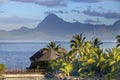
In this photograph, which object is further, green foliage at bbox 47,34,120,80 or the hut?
the hut

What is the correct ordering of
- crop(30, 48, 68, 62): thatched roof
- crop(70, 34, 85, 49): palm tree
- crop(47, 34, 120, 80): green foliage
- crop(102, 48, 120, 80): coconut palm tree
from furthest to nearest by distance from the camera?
1. crop(30, 48, 68, 62): thatched roof
2. crop(70, 34, 85, 49): palm tree
3. crop(47, 34, 120, 80): green foliage
4. crop(102, 48, 120, 80): coconut palm tree

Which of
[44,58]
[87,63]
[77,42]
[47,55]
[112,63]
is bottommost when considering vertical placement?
[112,63]

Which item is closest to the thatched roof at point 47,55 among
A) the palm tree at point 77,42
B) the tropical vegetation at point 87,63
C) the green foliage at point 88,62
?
the tropical vegetation at point 87,63

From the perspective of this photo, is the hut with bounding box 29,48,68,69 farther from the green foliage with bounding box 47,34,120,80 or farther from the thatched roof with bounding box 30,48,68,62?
the green foliage with bounding box 47,34,120,80

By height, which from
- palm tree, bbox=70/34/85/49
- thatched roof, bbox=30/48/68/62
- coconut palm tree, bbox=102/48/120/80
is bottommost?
coconut palm tree, bbox=102/48/120/80

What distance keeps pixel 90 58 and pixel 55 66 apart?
879 cm

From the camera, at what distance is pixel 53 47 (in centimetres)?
9662

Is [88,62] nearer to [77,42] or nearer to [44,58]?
[77,42]

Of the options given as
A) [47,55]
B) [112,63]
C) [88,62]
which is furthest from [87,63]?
[47,55]

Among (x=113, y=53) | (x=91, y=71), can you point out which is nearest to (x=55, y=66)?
(x=91, y=71)

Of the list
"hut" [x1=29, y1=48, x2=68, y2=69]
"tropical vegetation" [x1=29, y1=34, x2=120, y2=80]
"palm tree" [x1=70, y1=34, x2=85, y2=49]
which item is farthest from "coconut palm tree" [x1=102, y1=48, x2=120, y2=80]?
"hut" [x1=29, y1=48, x2=68, y2=69]

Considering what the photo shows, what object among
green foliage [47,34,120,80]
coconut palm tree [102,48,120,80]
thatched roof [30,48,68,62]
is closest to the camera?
coconut palm tree [102,48,120,80]

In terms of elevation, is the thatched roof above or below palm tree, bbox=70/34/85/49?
below

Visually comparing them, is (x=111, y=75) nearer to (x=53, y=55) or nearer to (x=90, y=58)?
(x=90, y=58)
